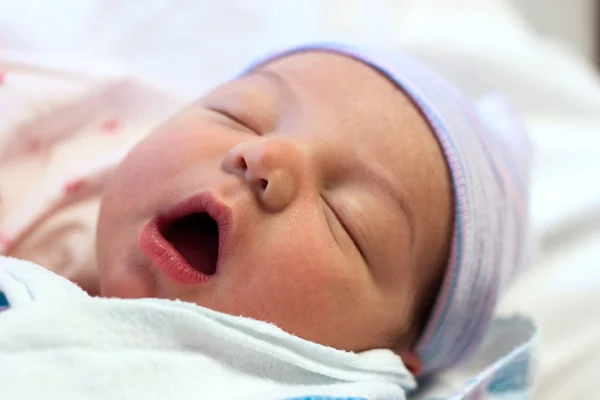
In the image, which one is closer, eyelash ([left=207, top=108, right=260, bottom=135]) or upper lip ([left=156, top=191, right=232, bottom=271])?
upper lip ([left=156, top=191, right=232, bottom=271])

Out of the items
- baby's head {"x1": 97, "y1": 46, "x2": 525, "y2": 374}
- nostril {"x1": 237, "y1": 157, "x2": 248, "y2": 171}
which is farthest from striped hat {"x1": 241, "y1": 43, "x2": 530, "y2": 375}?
nostril {"x1": 237, "y1": 157, "x2": 248, "y2": 171}

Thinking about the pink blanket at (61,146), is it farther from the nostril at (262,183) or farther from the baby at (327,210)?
the nostril at (262,183)

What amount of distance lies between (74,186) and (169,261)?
0.31m

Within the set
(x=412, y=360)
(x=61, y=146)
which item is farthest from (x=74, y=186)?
(x=412, y=360)

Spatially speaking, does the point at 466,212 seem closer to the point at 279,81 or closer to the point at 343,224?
the point at 343,224

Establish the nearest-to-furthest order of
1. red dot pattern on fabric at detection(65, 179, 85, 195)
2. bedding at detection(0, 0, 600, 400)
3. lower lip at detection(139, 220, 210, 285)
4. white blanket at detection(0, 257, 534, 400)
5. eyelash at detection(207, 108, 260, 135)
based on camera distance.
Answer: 1. white blanket at detection(0, 257, 534, 400)
2. lower lip at detection(139, 220, 210, 285)
3. eyelash at detection(207, 108, 260, 135)
4. red dot pattern on fabric at detection(65, 179, 85, 195)
5. bedding at detection(0, 0, 600, 400)

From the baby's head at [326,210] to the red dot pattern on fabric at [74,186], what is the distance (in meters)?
0.16

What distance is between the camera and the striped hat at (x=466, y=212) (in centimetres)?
80

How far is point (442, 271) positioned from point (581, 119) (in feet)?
2.74

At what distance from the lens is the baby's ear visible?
2.84ft

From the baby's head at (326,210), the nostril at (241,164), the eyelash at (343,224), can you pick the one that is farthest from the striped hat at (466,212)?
the nostril at (241,164)

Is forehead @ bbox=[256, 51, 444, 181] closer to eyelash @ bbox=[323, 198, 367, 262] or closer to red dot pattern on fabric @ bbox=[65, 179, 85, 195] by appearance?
eyelash @ bbox=[323, 198, 367, 262]

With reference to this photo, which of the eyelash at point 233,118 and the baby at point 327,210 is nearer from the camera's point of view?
the baby at point 327,210

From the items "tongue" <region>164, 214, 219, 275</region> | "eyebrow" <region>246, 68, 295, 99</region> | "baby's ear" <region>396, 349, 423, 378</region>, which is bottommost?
"baby's ear" <region>396, 349, 423, 378</region>
